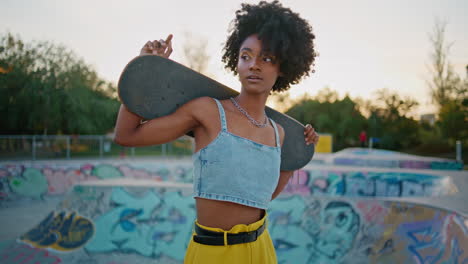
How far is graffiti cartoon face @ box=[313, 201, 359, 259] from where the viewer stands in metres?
5.50

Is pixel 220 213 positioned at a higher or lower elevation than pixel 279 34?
lower

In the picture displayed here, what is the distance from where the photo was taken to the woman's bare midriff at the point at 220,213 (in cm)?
170

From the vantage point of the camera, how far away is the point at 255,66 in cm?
181

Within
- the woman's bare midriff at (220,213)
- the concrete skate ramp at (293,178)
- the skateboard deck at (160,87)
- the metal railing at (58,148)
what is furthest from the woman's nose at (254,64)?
the metal railing at (58,148)

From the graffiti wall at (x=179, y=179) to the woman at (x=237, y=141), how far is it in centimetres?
794

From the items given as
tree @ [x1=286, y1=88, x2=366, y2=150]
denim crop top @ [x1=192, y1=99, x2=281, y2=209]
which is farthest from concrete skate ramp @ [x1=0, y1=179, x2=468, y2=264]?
tree @ [x1=286, y1=88, x2=366, y2=150]

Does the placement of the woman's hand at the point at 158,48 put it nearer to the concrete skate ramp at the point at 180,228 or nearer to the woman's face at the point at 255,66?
the woman's face at the point at 255,66

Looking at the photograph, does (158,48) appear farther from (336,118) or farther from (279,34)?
(336,118)

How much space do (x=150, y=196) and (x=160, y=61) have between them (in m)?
4.90

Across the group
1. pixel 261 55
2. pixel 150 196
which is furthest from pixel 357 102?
pixel 261 55

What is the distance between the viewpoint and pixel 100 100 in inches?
1057

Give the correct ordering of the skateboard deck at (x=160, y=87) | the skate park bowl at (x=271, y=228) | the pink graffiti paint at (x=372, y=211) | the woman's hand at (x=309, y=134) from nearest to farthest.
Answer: the skateboard deck at (x=160, y=87), the woman's hand at (x=309, y=134), the skate park bowl at (x=271, y=228), the pink graffiti paint at (x=372, y=211)

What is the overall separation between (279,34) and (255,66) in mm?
266

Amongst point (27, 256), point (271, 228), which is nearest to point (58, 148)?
point (27, 256)
